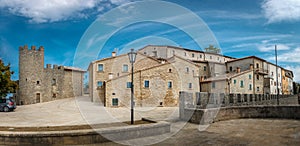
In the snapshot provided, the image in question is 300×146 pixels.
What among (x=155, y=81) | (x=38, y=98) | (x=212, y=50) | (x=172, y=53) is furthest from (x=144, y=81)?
(x=212, y=50)

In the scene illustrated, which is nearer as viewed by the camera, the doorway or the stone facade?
the doorway

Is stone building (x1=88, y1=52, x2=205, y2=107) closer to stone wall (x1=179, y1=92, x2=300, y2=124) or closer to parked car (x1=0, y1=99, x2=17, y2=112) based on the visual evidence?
parked car (x1=0, y1=99, x2=17, y2=112)

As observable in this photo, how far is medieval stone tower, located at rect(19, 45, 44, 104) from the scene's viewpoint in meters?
35.9

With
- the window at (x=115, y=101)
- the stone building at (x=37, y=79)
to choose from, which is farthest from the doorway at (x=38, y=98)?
the window at (x=115, y=101)

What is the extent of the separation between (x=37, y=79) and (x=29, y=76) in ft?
4.26

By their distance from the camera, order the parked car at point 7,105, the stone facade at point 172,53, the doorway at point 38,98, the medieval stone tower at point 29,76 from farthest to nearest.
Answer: the stone facade at point 172,53 → the doorway at point 38,98 → the medieval stone tower at point 29,76 → the parked car at point 7,105

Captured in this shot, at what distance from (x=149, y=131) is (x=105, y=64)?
1032 inches

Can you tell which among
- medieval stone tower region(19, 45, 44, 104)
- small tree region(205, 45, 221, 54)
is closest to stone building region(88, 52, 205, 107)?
medieval stone tower region(19, 45, 44, 104)

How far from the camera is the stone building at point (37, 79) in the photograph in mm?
35938

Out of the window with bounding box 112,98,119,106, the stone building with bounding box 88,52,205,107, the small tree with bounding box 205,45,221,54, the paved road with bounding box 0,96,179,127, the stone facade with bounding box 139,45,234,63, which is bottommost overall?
the paved road with bounding box 0,96,179,127

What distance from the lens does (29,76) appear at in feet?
118

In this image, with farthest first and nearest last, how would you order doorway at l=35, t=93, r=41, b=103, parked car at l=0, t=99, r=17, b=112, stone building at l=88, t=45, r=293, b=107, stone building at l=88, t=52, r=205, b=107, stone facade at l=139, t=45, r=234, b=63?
stone facade at l=139, t=45, r=234, b=63
doorway at l=35, t=93, r=41, b=103
stone building at l=88, t=45, r=293, b=107
stone building at l=88, t=52, r=205, b=107
parked car at l=0, t=99, r=17, b=112

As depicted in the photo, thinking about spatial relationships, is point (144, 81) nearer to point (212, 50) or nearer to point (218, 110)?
point (218, 110)

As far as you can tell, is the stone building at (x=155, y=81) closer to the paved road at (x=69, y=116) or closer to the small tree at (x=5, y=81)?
the paved road at (x=69, y=116)
